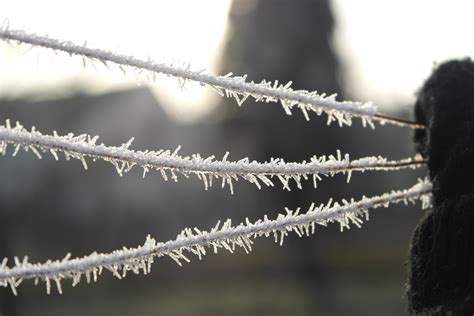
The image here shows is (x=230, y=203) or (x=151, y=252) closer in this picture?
(x=151, y=252)

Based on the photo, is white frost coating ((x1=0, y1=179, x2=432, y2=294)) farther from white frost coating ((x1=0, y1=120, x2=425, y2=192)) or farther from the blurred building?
the blurred building

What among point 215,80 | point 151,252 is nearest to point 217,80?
point 215,80

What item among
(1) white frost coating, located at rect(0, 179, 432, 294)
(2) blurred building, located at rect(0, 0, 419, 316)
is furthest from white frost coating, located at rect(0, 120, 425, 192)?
(2) blurred building, located at rect(0, 0, 419, 316)

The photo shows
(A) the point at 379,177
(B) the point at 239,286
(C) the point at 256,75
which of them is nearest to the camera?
(C) the point at 256,75

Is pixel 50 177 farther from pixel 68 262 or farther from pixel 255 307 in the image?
pixel 68 262

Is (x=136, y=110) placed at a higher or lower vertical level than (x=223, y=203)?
higher

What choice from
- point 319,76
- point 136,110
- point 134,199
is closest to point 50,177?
point 134,199

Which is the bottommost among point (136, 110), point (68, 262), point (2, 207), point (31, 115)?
point (68, 262)

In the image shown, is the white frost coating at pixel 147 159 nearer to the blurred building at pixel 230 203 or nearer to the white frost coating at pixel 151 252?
the white frost coating at pixel 151 252

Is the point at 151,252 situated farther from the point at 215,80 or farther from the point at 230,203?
the point at 230,203
